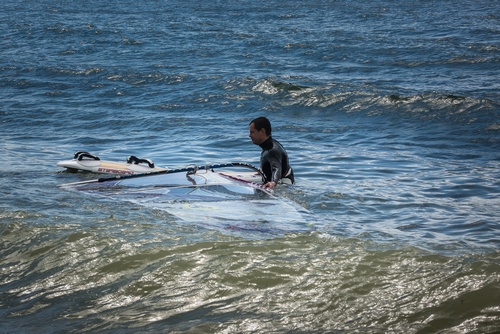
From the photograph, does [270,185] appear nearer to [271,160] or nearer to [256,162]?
[271,160]

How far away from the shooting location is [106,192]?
9.84 meters

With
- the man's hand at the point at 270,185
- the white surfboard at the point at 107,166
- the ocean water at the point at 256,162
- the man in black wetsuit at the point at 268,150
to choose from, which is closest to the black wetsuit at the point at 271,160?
the man in black wetsuit at the point at 268,150

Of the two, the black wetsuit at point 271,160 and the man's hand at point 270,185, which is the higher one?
the black wetsuit at point 271,160

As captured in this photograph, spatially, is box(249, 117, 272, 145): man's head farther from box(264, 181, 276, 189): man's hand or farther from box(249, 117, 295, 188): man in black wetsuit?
box(264, 181, 276, 189): man's hand

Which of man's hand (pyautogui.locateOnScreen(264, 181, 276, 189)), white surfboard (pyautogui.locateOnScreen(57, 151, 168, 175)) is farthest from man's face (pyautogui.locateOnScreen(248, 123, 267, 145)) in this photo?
white surfboard (pyautogui.locateOnScreen(57, 151, 168, 175))

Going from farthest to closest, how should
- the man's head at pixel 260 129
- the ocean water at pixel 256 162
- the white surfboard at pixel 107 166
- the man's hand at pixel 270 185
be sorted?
the white surfboard at pixel 107 166 < the man's head at pixel 260 129 < the man's hand at pixel 270 185 < the ocean water at pixel 256 162

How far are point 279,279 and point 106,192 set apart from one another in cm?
426

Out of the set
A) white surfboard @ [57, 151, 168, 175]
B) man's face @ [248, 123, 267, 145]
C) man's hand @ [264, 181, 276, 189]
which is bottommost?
man's hand @ [264, 181, 276, 189]

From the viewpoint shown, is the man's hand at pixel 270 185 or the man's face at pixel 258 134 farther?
the man's face at pixel 258 134

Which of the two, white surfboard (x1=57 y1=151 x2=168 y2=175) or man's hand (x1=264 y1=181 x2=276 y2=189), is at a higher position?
white surfboard (x1=57 y1=151 x2=168 y2=175)

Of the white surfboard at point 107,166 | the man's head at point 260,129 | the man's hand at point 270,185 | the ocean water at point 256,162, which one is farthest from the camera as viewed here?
the white surfboard at point 107,166

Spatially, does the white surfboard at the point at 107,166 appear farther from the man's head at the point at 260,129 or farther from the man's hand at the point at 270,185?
the man's hand at the point at 270,185

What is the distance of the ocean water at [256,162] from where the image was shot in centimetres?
586

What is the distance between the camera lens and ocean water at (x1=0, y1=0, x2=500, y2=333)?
5855 millimetres
